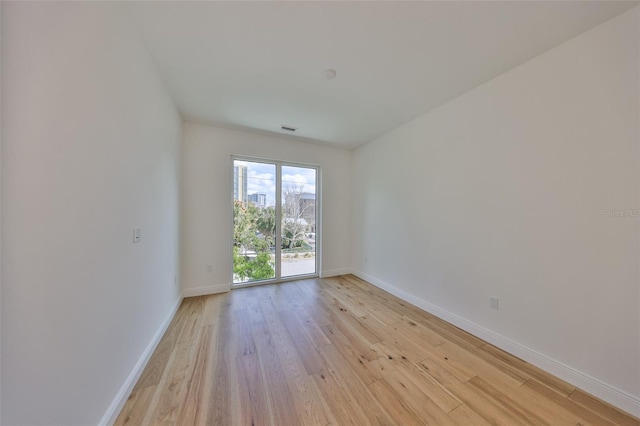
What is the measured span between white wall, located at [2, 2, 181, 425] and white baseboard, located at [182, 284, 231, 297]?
59.4 inches

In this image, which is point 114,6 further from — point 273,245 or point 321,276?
point 321,276

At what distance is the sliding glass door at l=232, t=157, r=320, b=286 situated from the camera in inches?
136

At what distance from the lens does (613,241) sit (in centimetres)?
140

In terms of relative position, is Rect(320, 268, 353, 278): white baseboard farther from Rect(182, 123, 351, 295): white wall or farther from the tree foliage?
Rect(182, 123, 351, 295): white wall

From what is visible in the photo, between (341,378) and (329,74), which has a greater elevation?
(329,74)

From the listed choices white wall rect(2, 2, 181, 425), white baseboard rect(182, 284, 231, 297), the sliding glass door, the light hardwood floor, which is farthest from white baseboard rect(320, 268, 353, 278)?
white wall rect(2, 2, 181, 425)

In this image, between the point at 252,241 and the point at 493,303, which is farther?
the point at 252,241

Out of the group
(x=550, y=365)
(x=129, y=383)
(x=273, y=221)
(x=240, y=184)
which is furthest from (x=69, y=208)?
(x=550, y=365)

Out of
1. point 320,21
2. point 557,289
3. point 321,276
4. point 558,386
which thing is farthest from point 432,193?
point 321,276

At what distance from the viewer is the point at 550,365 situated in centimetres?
165

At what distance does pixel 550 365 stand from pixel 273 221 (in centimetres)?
344

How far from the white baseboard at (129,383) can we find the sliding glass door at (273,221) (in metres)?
1.48

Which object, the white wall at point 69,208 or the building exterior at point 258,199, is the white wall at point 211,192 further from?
the white wall at point 69,208

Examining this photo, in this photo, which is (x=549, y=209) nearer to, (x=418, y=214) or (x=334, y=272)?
(x=418, y=214)
